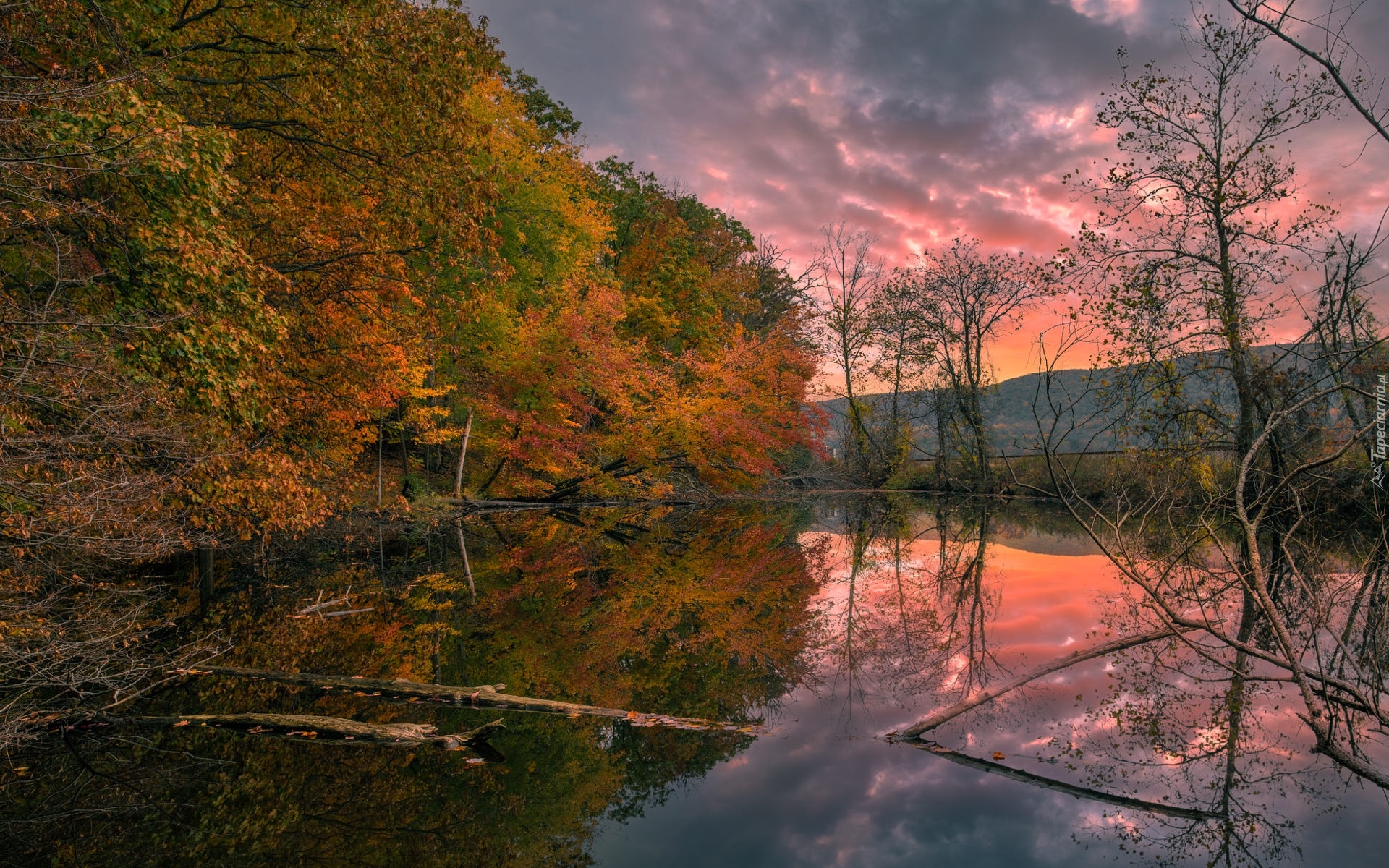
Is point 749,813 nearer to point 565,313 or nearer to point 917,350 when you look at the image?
point 565,313

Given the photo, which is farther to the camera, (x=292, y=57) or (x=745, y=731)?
(x=292, y=57)

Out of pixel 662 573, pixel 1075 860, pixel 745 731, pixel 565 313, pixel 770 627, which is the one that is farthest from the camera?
pixel 565 313

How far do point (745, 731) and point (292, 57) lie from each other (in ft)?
34.2

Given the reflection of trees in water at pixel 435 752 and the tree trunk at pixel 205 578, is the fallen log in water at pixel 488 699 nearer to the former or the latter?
the reflection of trees in water at pixel 435 752

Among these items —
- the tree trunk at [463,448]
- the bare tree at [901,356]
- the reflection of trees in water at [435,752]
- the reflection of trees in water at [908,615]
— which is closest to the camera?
the reflection of trees in water at [435,752]

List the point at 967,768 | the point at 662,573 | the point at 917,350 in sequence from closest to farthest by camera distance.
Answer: the point at 967,768, the point at 662,573, the point at 917,350

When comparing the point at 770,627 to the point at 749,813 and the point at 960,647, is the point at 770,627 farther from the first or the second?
the point at 749,813

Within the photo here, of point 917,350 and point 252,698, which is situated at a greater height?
point 917,350

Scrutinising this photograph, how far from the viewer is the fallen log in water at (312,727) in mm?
5105

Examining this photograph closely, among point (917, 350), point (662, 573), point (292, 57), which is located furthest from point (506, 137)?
point (917, 350)

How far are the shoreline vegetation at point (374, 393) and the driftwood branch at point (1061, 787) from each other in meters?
0.05

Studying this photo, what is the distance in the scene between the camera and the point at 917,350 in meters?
32.4

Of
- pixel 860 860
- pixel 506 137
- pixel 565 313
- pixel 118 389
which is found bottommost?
pixel 860 860

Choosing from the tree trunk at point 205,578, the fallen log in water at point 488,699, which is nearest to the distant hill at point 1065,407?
the fallen log in water at point 488,699
